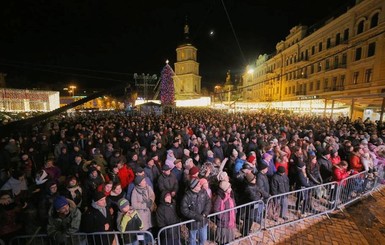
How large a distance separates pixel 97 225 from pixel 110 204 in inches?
24.6

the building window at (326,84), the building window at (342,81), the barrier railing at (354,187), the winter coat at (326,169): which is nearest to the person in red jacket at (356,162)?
the barrier railing at (354,187)

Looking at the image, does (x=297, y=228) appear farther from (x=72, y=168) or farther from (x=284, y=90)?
(x=284, y=90)

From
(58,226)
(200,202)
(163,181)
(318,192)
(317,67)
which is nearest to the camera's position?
(58,226)

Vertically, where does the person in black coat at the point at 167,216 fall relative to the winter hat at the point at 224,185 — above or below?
below

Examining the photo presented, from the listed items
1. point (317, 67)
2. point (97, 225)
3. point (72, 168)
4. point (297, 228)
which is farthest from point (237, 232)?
point (317, 67)

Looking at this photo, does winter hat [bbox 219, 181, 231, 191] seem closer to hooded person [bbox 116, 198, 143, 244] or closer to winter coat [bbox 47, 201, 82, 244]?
hooded person [bbox 116, 198, 143, 244]

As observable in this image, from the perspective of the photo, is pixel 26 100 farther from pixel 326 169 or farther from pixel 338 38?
pixel 338 38

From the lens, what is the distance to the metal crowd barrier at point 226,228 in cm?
415

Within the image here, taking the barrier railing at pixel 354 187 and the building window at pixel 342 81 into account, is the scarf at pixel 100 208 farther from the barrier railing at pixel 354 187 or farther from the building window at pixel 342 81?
the building window at pixel 342 81

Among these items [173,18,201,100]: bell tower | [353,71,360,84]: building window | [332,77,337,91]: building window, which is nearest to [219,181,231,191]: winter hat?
[353,71,360,84]: building window

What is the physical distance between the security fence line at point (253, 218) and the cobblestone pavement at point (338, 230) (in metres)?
0.16

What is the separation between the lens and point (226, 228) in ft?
14.4

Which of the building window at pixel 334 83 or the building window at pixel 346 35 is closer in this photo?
the building window at pixel 346 35

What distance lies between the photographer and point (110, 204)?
4.25m
